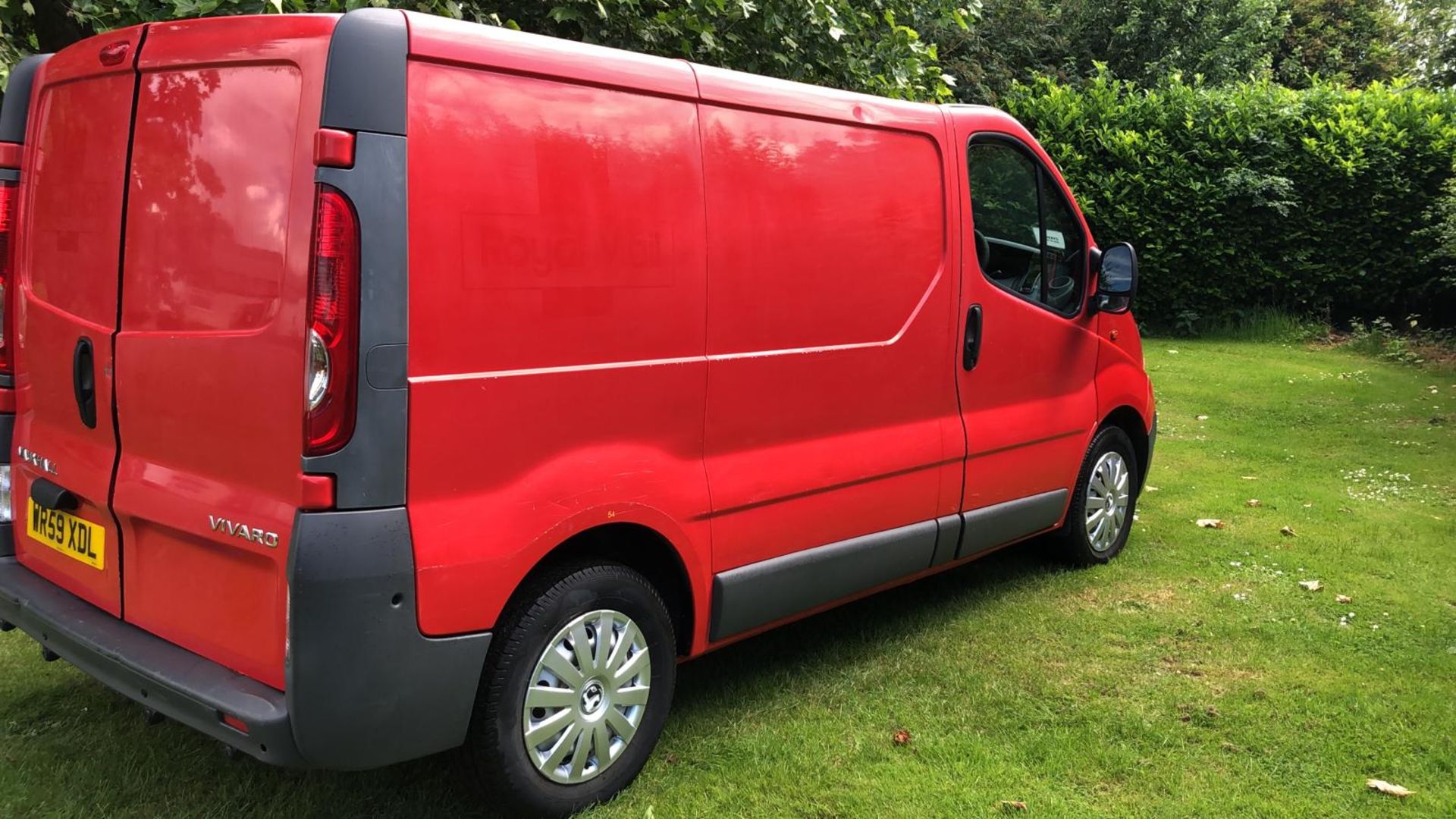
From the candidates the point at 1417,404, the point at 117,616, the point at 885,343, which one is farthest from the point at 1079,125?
the point at 117,616

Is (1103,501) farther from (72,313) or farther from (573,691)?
(72,313)

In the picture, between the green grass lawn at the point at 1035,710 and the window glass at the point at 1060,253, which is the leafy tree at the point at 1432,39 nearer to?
the green grass lawn at the point at 1035,710

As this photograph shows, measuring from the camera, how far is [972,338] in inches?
168

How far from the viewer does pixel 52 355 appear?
315cm

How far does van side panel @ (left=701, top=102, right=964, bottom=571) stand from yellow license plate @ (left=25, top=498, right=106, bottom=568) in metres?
1.75

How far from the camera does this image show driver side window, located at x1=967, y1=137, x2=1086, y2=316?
4.39 meters

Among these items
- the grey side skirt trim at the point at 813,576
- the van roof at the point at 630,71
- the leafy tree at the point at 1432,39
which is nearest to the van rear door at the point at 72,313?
the van roof at the point at 630,71

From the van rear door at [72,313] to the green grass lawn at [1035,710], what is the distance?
605mm

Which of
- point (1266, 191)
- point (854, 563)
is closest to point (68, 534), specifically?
point (854, 563)

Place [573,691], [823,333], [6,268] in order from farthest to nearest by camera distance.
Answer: [823,333] → [6,268] → [573,691]

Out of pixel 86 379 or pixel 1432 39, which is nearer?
pixel 86 379

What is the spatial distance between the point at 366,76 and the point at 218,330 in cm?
74

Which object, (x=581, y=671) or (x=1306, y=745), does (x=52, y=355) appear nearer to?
(x=581, y=671)

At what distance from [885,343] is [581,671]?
1.64m
